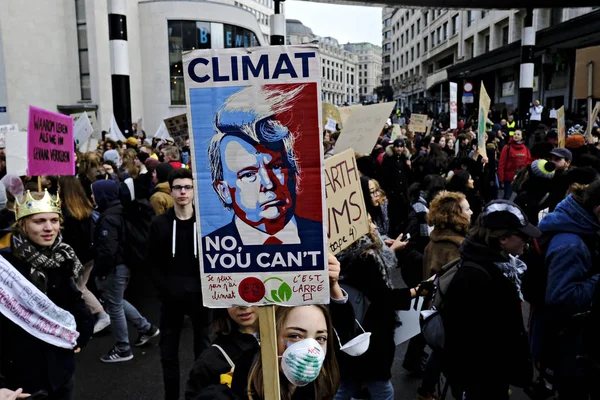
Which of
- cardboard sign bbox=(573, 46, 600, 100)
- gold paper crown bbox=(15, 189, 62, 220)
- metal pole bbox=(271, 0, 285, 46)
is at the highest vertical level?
metal pole bbox=(271, 0, 285, 46)

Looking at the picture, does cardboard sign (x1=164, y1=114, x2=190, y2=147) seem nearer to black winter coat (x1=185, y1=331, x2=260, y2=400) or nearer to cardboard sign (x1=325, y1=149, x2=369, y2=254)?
cardboard sign (x1=325, y1=149, x2=369, y2=254)

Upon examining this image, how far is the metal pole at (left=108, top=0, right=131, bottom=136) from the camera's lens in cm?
1919

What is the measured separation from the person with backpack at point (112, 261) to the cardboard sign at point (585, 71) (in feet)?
21.9

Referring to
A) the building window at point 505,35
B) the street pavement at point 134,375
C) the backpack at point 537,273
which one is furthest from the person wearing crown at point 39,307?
the building window at point 505,35

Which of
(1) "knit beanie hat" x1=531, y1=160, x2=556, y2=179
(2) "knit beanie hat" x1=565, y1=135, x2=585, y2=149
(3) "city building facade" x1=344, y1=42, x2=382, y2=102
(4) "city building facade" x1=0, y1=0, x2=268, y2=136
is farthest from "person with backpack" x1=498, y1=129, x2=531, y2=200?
(3) "city building facade" x1=344, y1=42, x2=382, y2=102

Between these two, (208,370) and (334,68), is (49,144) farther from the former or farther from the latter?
(334,68)

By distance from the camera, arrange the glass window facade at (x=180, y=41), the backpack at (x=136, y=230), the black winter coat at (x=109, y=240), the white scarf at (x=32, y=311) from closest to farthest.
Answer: the white scarf at (x=32, y=311)
the black winter coat at (x=109, y=240)
the backpack at (x=136, y=230)
the glass window facade at (x=180, y=41)

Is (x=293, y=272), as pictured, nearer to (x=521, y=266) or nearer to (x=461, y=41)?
(x=521, y=266)

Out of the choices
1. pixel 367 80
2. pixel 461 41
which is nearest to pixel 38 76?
pixel 461 41

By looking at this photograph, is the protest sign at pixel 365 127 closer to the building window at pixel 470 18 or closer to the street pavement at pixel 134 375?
the street pavement at pixel 134 375

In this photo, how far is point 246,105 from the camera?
172cm

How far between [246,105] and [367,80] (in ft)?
598

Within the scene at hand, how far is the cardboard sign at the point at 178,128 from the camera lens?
1081 centimetres

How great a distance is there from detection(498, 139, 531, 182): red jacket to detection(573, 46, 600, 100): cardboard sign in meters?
2.57
